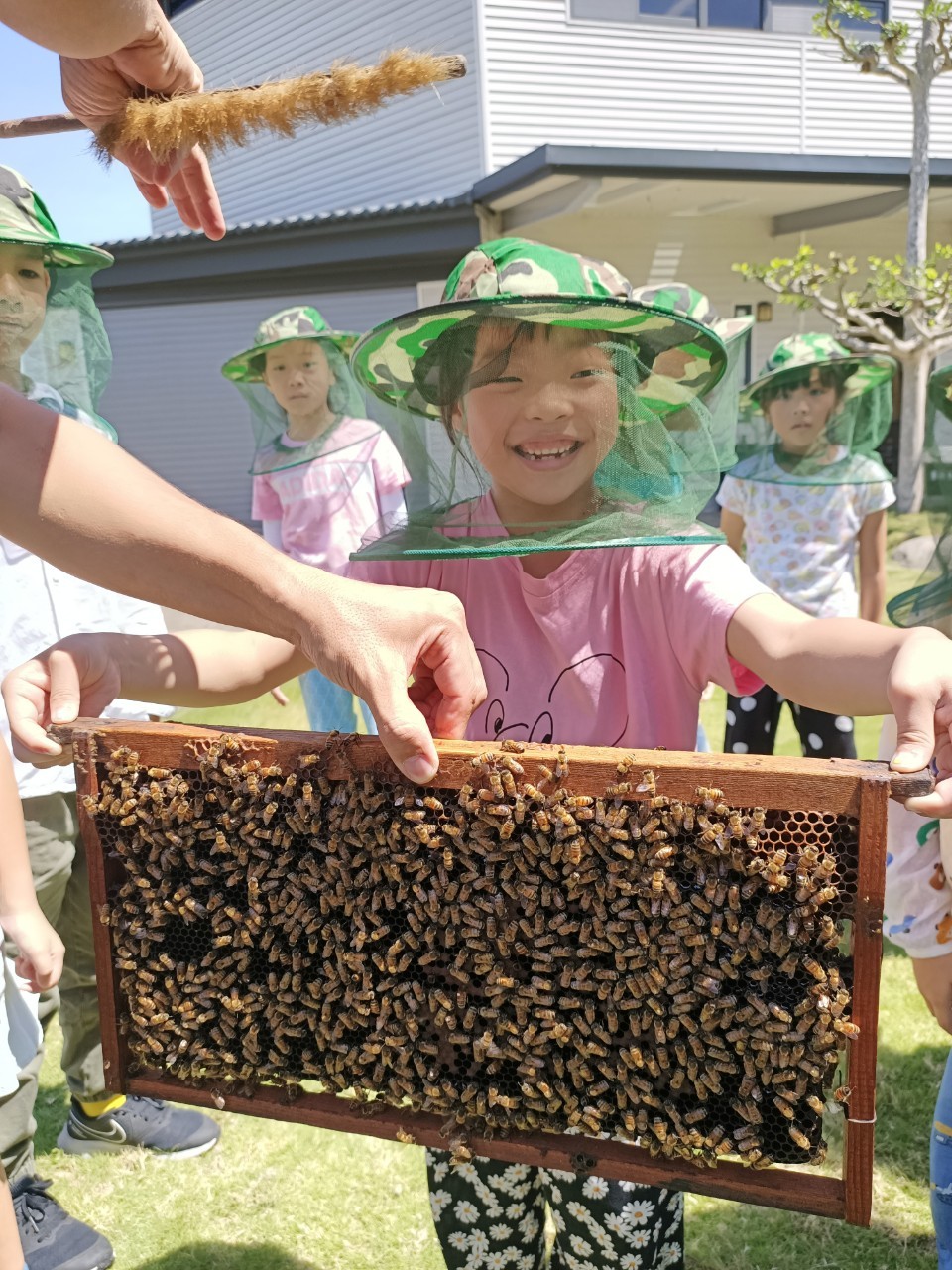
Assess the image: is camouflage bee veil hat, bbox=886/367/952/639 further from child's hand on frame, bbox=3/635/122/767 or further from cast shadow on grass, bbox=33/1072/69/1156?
cast shadow on grass, bbox=33/1072/69/1156

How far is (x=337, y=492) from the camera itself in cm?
488

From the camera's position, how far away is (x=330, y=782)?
147cm

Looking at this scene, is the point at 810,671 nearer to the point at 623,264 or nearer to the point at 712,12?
the point at 623,264

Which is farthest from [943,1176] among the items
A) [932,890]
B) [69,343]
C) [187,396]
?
[187,396]

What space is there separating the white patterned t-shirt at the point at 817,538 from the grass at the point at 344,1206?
2.02 m

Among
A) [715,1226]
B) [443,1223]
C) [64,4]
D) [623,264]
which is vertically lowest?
[715,1226]

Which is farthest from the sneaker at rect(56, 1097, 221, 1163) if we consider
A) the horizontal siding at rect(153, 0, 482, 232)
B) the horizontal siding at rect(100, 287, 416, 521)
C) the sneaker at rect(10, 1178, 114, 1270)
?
the horizontal siding at rect(153, 0, 482, 232)

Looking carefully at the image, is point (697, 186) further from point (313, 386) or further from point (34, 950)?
point (34, 950)

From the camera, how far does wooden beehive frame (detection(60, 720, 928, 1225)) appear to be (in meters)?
1.22

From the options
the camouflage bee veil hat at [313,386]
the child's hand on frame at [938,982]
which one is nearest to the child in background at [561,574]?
the child's hand on frame at [938,982]

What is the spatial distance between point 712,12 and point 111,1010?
15.8 m

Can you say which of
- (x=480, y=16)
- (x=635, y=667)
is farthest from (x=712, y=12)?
(x=635, y=667)

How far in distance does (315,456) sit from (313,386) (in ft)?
1.58

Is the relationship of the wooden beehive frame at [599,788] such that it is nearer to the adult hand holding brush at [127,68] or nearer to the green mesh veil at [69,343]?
the adult hand holding brush at [127,68]
